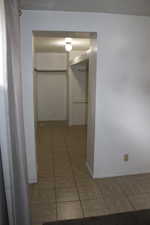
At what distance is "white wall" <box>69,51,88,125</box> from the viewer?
5.29m

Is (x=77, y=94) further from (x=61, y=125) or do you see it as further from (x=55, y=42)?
(x=55, y=42)

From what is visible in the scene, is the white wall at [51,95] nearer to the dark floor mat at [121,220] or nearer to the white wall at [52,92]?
the white wall at [52,92]

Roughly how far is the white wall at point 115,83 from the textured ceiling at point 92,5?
10 centimetres

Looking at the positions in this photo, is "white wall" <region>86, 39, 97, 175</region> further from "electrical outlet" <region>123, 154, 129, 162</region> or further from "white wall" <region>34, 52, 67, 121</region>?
"white wall" <region>34, 52, 67, 121</region>

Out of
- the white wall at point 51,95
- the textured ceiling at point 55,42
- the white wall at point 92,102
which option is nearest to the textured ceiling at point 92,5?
the white wall at point 92,102

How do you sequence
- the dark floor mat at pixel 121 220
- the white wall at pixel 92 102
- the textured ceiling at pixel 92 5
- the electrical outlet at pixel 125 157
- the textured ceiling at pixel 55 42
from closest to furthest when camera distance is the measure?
1. the dark floor mat at pixel 121 220
2. the textured ceiling at pixel 92 5
3. the white wall at pixel 92 102
4. the electrical outlet at pixel 125 157
5. the textured ceiling at pixel 55 42

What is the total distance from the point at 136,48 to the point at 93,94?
87 centimetres

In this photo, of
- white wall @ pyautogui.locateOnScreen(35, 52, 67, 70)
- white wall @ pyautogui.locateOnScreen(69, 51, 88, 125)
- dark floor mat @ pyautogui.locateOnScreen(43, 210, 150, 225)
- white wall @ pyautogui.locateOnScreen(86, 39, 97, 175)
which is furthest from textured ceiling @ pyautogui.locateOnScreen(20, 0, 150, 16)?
white wall @ pyautogui.locateOnScreen(35, 52, 67, 70)

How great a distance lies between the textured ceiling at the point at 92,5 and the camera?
191 cm

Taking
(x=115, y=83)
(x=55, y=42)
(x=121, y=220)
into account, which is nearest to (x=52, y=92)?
(x=55, y=42)

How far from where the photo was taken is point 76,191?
2.30 m

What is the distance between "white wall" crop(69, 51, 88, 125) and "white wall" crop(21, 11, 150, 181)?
9.29 ft

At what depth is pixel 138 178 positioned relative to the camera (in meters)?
2.60

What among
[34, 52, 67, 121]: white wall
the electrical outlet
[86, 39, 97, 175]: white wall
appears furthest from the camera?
[34, 52, 67, 121]: white wall
